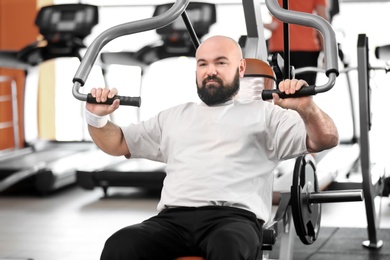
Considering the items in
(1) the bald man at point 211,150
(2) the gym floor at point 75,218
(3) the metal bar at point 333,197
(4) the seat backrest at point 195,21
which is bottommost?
(2) the gym floor at point 75,218

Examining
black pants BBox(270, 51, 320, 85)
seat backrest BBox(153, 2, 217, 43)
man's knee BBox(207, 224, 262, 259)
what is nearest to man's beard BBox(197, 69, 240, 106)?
man's knee BBox(207, 224, 262, 259)

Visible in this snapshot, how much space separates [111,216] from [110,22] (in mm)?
3852

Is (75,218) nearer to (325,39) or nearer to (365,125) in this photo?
(365,125)

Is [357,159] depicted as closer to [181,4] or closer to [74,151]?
[74,151]

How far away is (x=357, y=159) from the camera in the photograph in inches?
223

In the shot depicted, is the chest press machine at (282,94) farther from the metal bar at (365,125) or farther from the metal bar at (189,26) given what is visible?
the metal bar at (365,125)

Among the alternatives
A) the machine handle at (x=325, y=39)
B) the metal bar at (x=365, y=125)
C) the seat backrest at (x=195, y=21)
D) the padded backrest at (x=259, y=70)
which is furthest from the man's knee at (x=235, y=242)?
the seat backrest at (x=195, y=21)

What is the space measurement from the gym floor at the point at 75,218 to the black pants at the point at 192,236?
4.65ft

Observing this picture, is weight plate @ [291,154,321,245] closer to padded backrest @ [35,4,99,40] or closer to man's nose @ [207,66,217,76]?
man's nose @ [207,66,217,76]

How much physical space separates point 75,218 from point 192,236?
257cm

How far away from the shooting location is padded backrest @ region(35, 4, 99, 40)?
266 inches

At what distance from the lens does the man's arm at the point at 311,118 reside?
2329 mm

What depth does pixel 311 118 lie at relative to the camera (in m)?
2.43

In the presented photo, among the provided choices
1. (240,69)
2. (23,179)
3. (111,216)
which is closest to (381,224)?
(111,216)
